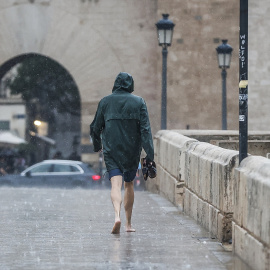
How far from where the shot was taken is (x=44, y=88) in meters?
42.3

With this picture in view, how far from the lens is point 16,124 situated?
47.2 m

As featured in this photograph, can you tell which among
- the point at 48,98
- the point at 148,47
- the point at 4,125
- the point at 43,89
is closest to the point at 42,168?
the point at 148,47

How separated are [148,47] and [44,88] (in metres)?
15.3

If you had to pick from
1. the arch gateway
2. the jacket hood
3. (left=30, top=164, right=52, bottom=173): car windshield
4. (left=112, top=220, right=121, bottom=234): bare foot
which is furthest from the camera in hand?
the arch gateway

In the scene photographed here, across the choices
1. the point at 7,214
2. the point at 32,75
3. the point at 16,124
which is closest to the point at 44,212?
the point at 7,214

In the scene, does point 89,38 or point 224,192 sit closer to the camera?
point 224,192

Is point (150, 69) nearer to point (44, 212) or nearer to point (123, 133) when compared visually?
point (44, 212)

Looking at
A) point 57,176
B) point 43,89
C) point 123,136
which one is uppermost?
point 43,89

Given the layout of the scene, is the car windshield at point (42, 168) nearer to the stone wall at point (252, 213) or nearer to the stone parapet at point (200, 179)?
the stone parapet at point (200, 179)

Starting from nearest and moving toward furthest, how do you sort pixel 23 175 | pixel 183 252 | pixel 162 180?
pixel 183 252 → pixel 162 180 → pixel 23 175

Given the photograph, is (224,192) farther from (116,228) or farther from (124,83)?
(124,83)

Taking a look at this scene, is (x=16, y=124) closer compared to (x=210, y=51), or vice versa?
(x=210, y=51)

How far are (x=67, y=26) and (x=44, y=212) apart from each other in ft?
59.3

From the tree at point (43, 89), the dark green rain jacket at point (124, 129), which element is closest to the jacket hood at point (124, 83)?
the dark green rain jacket at point (124, 129)
